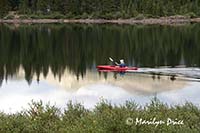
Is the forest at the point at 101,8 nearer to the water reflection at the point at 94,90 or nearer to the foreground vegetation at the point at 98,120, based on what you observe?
the water reflection at the point at 94,90

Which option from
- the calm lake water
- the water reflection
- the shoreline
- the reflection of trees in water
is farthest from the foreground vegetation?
the shoreline

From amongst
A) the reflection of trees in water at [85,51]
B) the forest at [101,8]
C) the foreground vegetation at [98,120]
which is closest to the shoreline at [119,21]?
the forest at [101,8]

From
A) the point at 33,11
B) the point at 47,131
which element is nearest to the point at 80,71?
the point at 47,131

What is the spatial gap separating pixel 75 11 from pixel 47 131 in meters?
136

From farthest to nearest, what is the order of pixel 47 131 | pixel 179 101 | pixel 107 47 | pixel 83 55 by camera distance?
pixel 107 47, pixel 83 55, pixel 179 101, pixel 47 131

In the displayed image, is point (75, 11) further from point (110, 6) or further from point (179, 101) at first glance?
Answer: point (179, 101)

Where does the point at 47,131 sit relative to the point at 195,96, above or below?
above

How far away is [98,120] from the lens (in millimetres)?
18406

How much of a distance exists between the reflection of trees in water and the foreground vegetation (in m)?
28.4

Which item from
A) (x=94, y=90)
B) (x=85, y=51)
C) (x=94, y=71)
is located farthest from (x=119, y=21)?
(x=94, y=90)

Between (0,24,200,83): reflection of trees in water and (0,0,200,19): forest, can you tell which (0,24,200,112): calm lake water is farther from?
(0,0,200,19): forest

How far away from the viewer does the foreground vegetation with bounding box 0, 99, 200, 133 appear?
17453 millimetres

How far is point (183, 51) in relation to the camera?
71.2m

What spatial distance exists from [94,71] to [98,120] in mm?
35191
